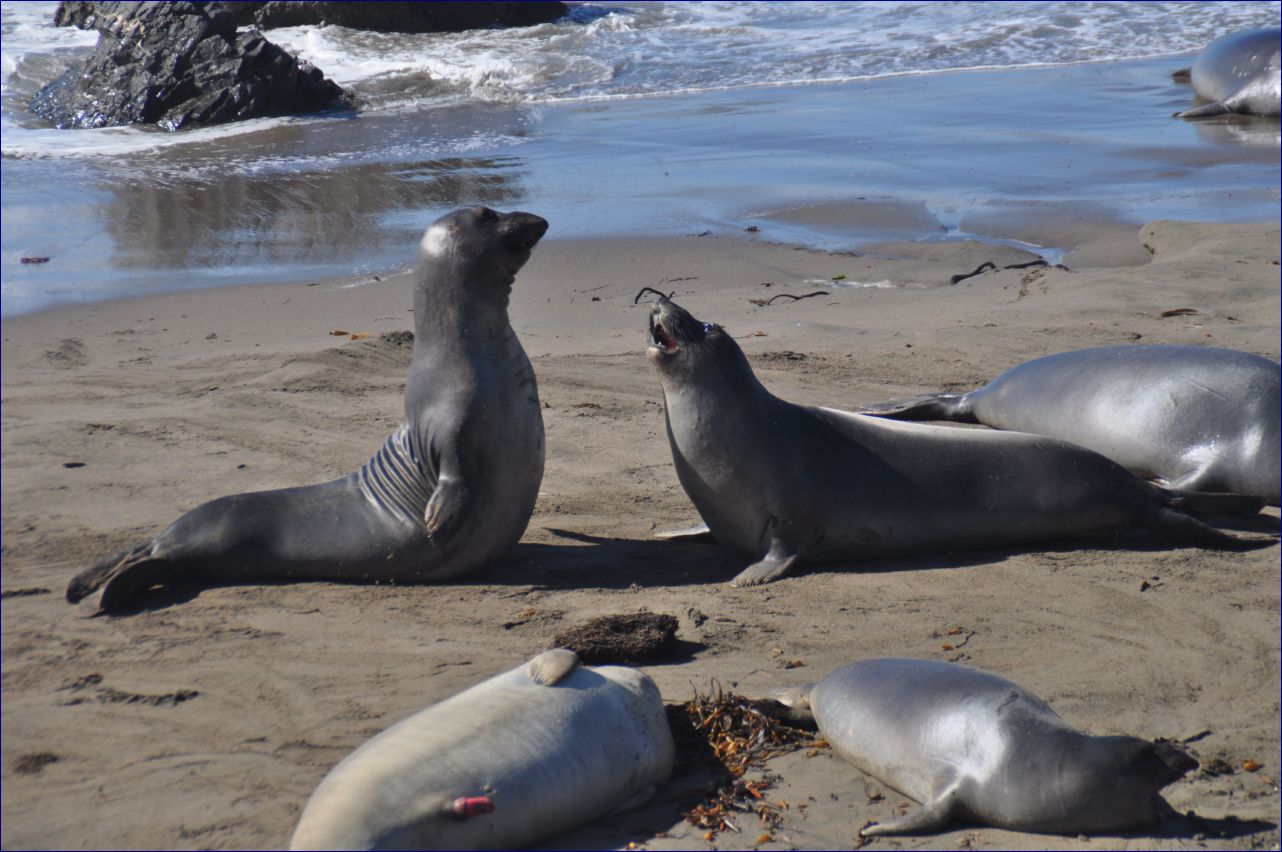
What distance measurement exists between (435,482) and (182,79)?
11781mm

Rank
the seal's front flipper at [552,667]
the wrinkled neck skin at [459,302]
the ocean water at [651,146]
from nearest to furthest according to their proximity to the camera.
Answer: the seal's front flipper at [552,667], the wrinkled neck skin at [459,302], the ocean water at [651,146]

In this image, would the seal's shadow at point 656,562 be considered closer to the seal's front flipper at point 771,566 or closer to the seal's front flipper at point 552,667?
the seal's front flipper at point 771,566

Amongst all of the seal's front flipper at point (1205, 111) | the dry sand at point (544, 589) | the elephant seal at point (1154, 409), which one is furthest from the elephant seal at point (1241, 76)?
the elephant seal at point (1154, 409)

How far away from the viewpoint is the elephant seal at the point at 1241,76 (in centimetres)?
1449

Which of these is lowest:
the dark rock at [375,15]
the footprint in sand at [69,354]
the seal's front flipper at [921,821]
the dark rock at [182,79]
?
the seal's front flipper at [921,821]

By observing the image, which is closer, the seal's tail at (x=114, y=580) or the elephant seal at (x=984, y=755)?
the elephant seal at (x=984, y=755)

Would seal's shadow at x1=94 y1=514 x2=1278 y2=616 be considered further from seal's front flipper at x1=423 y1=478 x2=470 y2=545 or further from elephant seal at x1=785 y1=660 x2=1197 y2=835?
elephant seal at x1=785 y1=660 x2=1197 y2=835

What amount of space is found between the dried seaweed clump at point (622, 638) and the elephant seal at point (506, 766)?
0.44m

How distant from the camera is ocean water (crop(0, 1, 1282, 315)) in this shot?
996 centimetres

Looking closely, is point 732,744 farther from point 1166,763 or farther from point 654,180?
point 654,180

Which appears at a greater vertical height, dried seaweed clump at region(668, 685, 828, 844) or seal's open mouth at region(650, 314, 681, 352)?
seal's open mouth at region(650, 314, 681, 352)

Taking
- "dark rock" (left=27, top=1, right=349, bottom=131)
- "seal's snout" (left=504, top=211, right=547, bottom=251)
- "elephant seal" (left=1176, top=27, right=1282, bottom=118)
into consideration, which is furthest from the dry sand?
"dark rock" (left=27, top=1, right=349, bottom=131)

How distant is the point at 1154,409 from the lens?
5.97 metres

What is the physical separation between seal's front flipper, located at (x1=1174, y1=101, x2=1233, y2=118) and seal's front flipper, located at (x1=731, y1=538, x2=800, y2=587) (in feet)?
36.1
